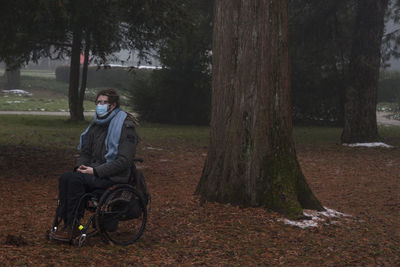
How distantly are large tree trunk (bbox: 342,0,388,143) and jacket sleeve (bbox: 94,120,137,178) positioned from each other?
12.5m

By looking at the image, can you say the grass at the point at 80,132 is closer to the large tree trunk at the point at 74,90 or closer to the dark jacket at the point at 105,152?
the large tree trunk at the point at 74,90

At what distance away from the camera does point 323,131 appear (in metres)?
22.0

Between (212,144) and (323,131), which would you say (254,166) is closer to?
(212,144)

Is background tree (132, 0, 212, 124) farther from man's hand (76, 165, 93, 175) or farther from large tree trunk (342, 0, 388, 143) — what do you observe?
man's hand (76, 165, 93, 175)

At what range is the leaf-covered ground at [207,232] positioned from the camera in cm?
548

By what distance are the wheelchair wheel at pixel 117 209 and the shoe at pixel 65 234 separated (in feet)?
0.68

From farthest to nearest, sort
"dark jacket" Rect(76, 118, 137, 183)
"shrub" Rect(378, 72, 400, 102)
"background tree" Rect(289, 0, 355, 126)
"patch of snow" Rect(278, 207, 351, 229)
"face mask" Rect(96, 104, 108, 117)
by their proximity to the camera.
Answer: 1. "shrub" Rect(378, 72, 400, 102)
2. "background tree" Rect(289, 0, 355, 126)
3. "patch of snow" Rect(278, 207, 351, 229)
4. "face mask" Rect(96, 104, 108, 117)
5. "dark jacket" Rect(76, 118, 137, 183)

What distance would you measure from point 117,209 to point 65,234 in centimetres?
51

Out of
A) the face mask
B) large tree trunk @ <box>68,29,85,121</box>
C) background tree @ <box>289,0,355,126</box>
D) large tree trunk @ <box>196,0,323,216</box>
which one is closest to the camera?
the face mask

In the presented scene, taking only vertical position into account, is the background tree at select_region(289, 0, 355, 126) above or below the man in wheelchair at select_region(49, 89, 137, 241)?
above

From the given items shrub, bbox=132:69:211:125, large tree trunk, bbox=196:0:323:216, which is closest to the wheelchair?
large tree trunk, bbox=196:0:323:216

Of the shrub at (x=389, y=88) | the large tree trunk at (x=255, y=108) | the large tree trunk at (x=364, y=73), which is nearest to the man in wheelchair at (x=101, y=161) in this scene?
the large tree trunk at (x=255, y=108)

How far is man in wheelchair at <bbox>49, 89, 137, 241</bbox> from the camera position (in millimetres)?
5449

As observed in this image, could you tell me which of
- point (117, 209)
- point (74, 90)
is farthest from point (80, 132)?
point (117, 209)
